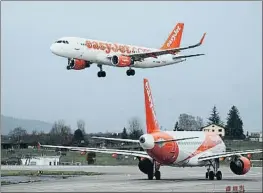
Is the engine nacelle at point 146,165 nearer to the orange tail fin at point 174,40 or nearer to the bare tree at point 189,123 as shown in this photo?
the bare tree at point 189,123

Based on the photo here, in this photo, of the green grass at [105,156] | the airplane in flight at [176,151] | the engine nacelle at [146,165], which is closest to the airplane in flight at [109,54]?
the airplane in flight at [176,151]

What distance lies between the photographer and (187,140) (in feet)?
182

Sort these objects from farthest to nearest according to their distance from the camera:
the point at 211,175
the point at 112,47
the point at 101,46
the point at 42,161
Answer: the point at 42,161
the point at 112,47
the point at 101,46
the point at 211,175

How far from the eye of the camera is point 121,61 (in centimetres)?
5969

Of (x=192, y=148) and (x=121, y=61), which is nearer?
(x=192, y=148)

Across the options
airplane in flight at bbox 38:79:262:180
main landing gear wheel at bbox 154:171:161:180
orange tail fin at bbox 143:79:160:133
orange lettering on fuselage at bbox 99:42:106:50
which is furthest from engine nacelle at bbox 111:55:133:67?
main landing gear wheel at bbox 154:171:161:180

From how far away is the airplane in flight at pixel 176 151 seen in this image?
169 feet

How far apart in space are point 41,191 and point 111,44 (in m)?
30.1

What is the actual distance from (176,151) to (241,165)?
536 centimetres

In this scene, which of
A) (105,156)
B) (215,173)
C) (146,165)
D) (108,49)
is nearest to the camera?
(215,173)

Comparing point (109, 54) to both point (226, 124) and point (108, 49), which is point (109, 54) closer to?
point (108, 49)

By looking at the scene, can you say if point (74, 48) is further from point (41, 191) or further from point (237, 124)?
point (41, 191)

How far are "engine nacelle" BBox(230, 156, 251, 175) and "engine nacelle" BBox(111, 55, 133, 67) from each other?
13.3m

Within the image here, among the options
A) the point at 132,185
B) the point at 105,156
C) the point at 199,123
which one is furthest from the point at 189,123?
the point at 105,156
